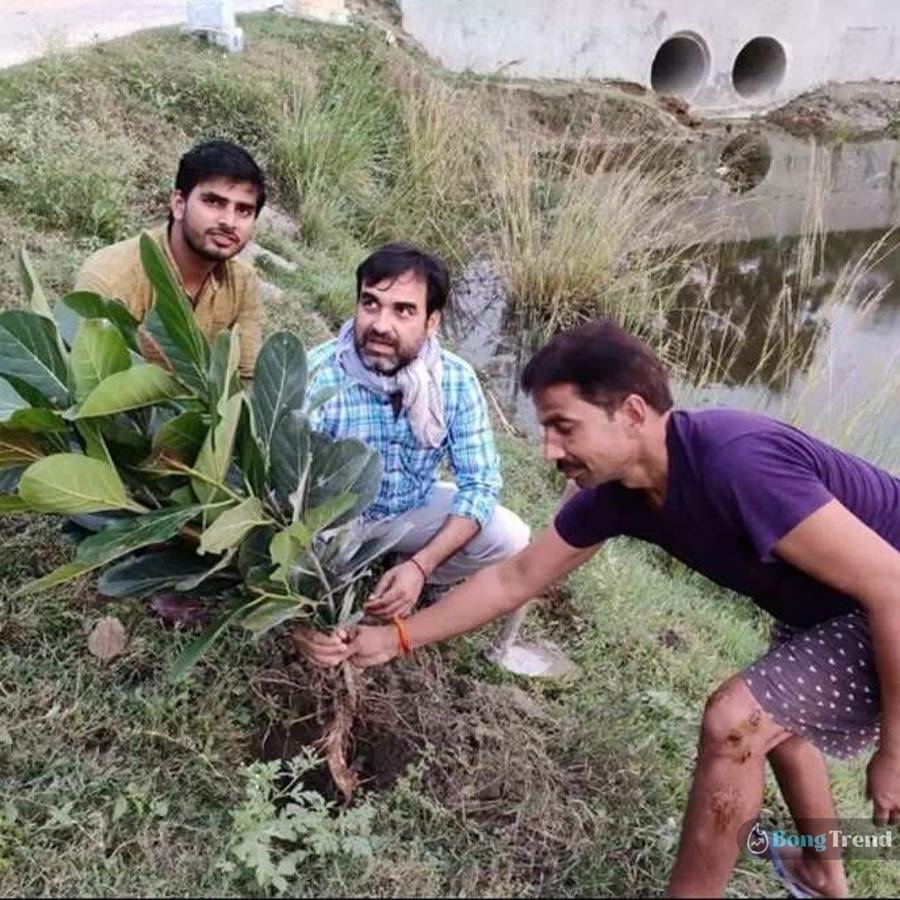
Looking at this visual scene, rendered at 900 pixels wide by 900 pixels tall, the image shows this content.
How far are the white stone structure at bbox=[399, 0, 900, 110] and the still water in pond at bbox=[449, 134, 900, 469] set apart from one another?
7.68 ft

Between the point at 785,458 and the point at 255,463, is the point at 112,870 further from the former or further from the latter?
the point at 785,458

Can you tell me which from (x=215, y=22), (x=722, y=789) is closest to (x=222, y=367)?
(x=722, y=789)

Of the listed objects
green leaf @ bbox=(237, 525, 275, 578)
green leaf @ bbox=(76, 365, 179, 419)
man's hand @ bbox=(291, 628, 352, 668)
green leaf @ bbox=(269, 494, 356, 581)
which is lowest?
man's hand @ bbox=(291, 628, 352, 668)

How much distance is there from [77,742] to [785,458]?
1553 millimetres

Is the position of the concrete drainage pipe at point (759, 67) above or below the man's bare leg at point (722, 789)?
above

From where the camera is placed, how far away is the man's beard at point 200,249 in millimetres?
2881

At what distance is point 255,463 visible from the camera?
1.89 meters

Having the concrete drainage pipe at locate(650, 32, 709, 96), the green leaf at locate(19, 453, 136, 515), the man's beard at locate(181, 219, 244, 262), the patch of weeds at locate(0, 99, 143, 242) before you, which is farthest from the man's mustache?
the concrete drainage pipe at locate(650, 32, 709, 96)

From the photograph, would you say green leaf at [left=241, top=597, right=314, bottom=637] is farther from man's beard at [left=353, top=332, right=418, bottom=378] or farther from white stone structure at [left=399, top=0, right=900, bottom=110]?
white stone structure at [left=399, top=0, right=900, bottom=110]

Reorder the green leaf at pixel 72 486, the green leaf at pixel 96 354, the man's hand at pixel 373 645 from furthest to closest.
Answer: the man's hand at pixel 373 645, the green leaf at pixel 96 354, the green leaf at pixel 72 486

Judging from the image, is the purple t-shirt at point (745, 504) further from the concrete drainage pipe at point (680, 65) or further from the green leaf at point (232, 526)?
the concrete drainage pipe at point (680, 65)

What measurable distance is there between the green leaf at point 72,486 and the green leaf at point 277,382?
11.1 inches

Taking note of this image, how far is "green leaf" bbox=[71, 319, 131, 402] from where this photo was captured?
5.61 feet

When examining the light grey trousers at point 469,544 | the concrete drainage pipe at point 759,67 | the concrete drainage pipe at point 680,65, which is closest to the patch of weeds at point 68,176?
the light grey trousers at point 469,544
